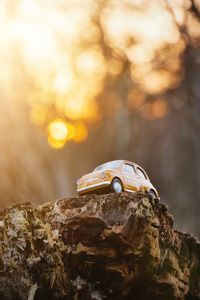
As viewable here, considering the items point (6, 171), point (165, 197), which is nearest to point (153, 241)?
point (6, 171)

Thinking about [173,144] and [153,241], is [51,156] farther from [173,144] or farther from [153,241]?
[153,241]

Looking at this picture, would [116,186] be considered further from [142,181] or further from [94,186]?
[142,181]

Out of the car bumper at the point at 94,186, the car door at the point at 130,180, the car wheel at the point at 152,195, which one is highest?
the car door at the point at 130,180

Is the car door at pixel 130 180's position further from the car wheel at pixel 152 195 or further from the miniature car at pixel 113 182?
the car wheel at pixel 152 195

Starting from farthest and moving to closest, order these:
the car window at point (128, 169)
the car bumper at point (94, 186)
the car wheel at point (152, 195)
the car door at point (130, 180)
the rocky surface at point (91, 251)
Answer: the car window at point (128, 169) → the car door at point (130, 180) → the car bumper at point (94, 186) → the car wheel at point (152, 195) → the rocky surface at point (91, 251)

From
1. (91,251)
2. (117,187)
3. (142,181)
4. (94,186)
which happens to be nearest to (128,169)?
(142,181)

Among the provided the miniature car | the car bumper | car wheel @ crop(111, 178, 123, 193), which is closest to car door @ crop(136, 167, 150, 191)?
the miniature car

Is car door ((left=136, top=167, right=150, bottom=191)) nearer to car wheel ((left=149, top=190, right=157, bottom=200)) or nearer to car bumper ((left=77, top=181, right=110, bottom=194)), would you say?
car wheel ((left=149, top=190, right=157, bottom=200))

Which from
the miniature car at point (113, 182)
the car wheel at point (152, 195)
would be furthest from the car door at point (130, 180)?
the car wheel at point (152, 195)
